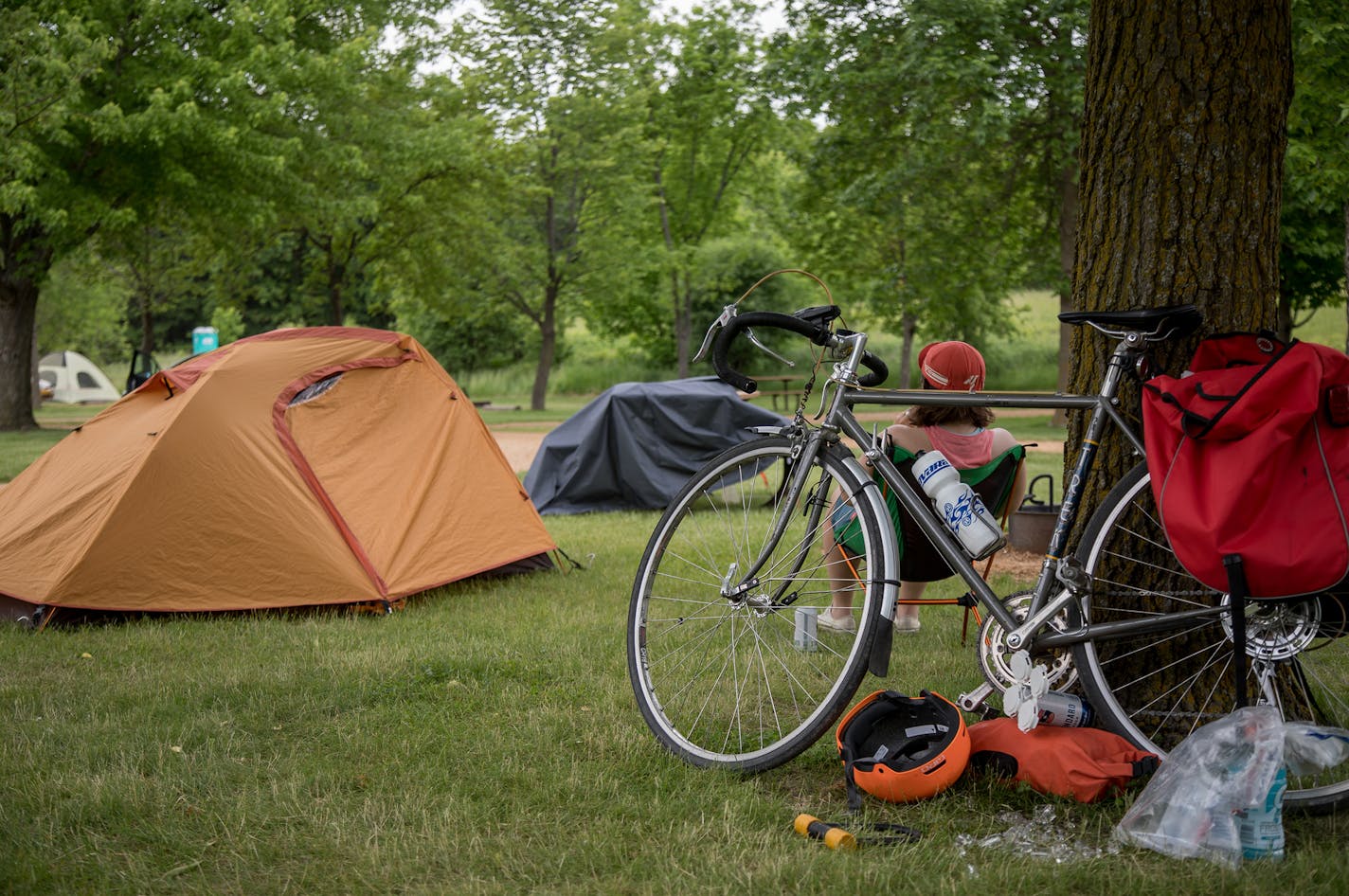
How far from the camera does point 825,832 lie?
8.95 ft

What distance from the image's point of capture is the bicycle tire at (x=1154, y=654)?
296 cm

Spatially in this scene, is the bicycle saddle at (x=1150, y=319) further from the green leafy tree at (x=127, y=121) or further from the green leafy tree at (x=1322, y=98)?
the green leafy tree at (x=127, y=121)

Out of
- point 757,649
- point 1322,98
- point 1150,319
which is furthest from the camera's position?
point 1322,98

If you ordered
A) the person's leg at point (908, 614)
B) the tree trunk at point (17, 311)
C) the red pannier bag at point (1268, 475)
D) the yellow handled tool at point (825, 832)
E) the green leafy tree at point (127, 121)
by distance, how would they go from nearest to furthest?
the red pannier bag at point (1268, 475)
the yellow handled tool at point (825, 832)
the person's leg at point (908, 614)
the green leafy tree at point (127, 121)
the tree trunk at point (17, 311)

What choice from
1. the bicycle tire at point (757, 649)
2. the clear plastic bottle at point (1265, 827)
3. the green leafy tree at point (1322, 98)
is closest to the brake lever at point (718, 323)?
the bicycle tire at point (757, 649)

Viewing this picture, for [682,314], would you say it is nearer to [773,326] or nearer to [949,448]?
[949,448]

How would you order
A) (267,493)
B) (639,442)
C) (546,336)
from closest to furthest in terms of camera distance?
(267,493), (639,442), (546,336)

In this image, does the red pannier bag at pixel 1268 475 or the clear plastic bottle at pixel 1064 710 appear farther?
the clear plastic bottle at pixel 1064 710

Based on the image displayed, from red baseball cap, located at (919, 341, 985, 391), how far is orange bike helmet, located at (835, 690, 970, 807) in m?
1.60

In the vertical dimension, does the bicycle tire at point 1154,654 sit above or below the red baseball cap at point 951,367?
below

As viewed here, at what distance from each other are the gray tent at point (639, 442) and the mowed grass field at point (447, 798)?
4114 mm

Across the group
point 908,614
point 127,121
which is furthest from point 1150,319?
point 127,121

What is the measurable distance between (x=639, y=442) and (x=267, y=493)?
3.76 m

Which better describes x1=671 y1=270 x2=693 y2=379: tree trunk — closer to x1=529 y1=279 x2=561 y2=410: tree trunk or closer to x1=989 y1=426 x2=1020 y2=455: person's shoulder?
x1=529 y1=279 x2=561 y2=410: tree trunk
